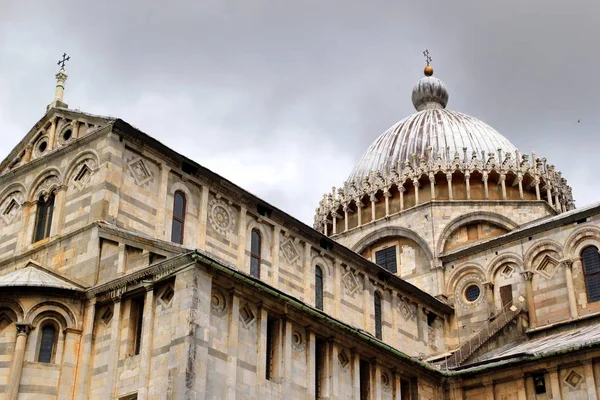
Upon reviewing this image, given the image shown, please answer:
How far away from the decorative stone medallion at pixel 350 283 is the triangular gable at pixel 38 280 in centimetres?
1175

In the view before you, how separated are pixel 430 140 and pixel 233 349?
2377cm

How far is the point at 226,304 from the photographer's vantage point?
23.0 m

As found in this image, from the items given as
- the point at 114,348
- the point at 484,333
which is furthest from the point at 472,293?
the point at 114,348

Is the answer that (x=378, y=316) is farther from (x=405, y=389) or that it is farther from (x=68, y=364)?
(x=68, y=364)

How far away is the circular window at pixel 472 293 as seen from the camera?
123 feet

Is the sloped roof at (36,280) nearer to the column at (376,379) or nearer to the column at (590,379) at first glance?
the column at (376,379)

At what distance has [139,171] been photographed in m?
27.0

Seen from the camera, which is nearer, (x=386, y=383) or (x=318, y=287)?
(x=386, y=383)

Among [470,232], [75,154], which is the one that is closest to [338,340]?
[75,154]

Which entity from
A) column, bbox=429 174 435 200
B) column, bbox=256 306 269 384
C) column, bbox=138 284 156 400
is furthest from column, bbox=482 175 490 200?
column, bbox=138 284 156 400

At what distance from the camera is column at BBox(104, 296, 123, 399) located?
22.1 metres

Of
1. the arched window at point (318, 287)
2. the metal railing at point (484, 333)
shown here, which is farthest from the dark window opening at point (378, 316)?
the arched window at point (318, 287)

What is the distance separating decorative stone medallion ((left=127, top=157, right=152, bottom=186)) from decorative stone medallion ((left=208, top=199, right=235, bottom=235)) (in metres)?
2.51

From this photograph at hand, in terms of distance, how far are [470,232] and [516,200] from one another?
2537mm
